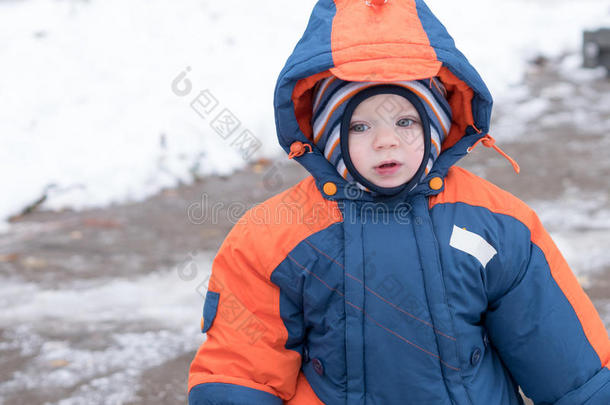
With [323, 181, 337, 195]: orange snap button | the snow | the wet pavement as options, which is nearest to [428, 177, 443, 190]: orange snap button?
[323, 181, 337, 195]: orange snap button

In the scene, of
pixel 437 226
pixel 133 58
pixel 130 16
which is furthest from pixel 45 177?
pixel 437 226

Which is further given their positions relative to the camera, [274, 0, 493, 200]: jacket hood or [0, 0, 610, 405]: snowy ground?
[0, 0, 610, 405]: snowy ground

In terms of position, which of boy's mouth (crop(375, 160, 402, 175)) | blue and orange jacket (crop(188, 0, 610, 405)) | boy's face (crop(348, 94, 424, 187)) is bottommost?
blue and orange jacket (crop(188, 0, 610, 405))

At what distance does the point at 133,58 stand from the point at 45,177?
2.03 metres

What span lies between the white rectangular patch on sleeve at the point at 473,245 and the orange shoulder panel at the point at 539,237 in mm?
99

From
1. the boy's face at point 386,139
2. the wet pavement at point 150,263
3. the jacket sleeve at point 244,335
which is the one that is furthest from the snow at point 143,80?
the boy's face at point 386,139

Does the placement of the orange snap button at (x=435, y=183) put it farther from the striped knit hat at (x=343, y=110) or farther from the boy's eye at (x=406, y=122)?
the boy's eye at (x=406, y=122)

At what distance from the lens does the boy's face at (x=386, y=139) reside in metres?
1.79

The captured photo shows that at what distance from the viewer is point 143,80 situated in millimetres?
6336

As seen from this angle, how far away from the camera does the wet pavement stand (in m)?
2.83

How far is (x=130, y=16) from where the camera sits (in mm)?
7324

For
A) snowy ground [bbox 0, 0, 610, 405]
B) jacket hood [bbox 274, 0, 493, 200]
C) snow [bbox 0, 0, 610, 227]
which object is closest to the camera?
jacket hood [bbox 274, 0, 493, 200]

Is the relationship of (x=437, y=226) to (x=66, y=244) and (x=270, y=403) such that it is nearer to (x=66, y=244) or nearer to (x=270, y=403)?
(x=270, y=403)

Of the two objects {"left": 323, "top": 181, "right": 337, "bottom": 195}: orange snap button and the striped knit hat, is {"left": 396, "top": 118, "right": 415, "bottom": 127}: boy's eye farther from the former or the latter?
{"left": 323, "top": 181, "right": 337, "bottom": 195}: orange snap button
